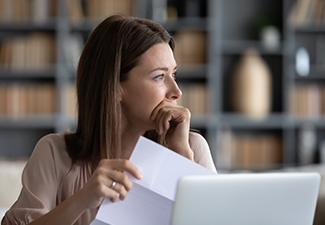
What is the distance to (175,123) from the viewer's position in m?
1.15

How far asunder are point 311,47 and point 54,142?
122 inches

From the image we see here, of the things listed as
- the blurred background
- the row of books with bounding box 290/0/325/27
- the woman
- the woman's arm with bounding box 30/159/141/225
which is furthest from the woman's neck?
the row of books with bounding box 290/0/325/27

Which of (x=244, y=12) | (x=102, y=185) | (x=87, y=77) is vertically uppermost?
(x=244, y=12)

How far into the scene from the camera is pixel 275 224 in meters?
0.70

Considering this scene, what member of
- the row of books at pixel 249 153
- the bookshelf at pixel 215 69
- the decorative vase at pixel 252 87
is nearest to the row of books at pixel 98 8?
the bookshelf at pixel 215 69

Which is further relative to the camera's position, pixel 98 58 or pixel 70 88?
pixel 70 88

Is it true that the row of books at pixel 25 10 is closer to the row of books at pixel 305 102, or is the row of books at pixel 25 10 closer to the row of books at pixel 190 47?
the row of books at pixel 190 47

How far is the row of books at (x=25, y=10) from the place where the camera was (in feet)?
10.8

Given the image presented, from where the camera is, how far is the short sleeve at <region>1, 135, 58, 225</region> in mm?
998

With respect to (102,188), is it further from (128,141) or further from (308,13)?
(308,13)

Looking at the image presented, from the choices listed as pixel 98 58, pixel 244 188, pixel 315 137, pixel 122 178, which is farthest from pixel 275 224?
pixel 315 137

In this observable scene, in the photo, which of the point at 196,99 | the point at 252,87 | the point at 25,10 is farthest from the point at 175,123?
the point at 25,10

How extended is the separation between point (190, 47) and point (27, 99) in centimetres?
147

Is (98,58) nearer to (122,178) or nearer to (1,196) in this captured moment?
(122,178)
